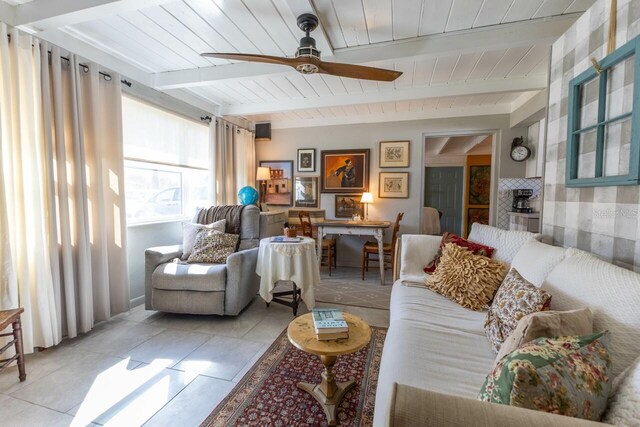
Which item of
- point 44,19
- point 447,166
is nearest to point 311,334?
point 44,19

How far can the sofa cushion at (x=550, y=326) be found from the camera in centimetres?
87

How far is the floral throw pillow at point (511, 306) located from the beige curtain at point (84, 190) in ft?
9.50

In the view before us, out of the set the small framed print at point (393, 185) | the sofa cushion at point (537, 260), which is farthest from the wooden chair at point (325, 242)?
the sofa cushion at point (537, 260)

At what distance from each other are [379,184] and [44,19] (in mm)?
3884

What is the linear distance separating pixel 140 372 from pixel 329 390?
4.10 feet

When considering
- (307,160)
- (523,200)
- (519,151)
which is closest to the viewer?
(523,200)

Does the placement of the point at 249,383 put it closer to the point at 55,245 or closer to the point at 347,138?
the point at 55,245

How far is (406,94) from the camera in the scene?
3.31m

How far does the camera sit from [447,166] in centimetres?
686

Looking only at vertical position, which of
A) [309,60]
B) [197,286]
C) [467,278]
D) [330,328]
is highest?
[309,60]

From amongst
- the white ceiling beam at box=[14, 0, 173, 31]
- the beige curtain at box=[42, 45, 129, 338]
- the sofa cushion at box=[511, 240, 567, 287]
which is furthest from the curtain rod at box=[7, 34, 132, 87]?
the sofa cushion at box=[511, 240, 567, 287]

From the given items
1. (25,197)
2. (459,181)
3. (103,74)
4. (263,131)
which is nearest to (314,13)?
(103,74)

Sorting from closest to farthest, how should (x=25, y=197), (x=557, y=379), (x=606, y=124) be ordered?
(x=557, y=379) < (x=606, y=124) < (x=25, y=197)

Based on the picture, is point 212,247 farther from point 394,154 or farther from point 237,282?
point 394,154
